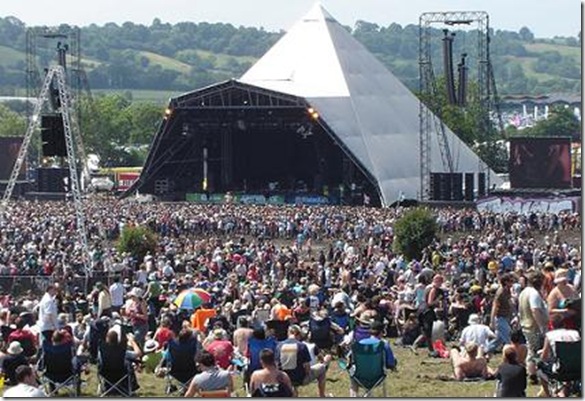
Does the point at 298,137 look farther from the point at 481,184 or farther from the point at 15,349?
the point at 15,349

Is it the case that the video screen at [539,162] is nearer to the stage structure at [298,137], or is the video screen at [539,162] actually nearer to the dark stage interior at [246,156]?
the stage structure at [298,137]

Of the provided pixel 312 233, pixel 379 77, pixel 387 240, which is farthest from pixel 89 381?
pixel 379 77

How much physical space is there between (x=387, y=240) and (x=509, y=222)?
6.98 m

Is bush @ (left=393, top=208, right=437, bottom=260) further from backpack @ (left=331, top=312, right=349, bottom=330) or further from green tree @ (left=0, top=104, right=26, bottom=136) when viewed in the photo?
green tree @ (left=0, top=104, right=26, bottom=136)

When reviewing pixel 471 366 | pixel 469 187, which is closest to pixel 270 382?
pixel 471 366

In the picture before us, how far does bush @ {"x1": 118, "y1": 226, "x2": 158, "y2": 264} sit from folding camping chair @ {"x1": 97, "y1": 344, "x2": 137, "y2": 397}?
23.7m

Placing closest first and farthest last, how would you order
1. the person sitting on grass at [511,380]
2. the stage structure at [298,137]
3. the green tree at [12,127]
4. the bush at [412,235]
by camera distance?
the person sitting on grass at [511,380], the bush at [412,235], the stage structure at [298,137], the green tree at [12,127]

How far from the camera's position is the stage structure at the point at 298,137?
6556 cm

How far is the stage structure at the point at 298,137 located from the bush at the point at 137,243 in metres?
23.8

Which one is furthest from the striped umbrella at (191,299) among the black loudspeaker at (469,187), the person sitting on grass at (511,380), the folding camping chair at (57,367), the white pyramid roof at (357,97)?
the white pyramid roof at (357,97)

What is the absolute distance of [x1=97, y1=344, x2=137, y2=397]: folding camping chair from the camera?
16.1 metres

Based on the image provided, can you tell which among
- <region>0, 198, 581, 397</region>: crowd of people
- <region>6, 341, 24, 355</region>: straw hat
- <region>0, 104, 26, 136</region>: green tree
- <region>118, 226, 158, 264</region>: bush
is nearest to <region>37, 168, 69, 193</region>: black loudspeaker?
<region>0, 198, 581, 397</region>: crowd of people

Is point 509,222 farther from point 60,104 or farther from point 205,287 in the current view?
point 205,287

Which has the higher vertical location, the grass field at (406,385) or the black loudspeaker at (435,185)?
the grass field at (406,385)
